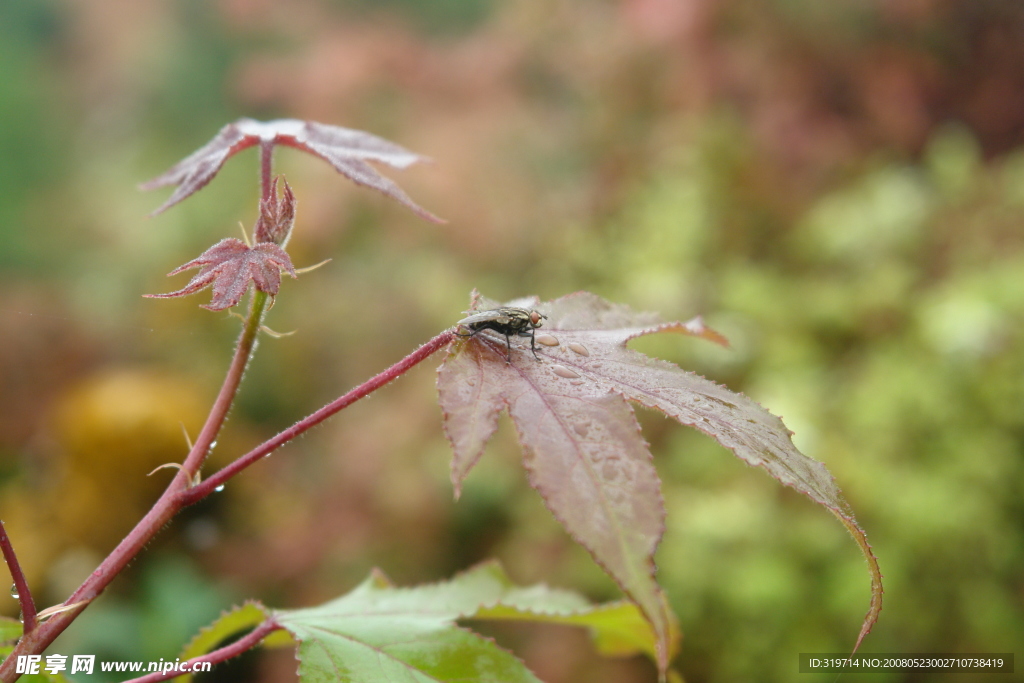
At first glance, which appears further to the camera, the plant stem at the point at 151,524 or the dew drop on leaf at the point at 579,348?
the dew drop on leaf at the point at 579,348

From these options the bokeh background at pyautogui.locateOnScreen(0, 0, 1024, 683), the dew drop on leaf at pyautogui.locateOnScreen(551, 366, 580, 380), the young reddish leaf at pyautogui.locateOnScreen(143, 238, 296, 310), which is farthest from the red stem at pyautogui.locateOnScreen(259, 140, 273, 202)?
the bokeh background at pyautogui.locateOnScreen(0, 0, 1024, 683)

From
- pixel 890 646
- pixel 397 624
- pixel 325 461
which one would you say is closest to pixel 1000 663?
pixel 890 646

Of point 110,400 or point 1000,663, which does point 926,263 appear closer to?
point 1000,663

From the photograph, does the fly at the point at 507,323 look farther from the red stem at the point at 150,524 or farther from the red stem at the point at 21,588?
the red stem at the point at 21,588

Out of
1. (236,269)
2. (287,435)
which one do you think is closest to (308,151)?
(236,269)

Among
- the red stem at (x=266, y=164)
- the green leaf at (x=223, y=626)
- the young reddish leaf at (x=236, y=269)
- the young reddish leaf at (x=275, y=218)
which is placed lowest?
the green leaf at (x=223, y=626)

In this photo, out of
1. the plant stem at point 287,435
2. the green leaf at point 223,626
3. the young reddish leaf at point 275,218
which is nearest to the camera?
the plant stem at point 287,435

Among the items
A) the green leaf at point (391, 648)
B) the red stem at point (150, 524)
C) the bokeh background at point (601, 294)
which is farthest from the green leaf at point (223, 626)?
the bokeh background at point (601, 294)
